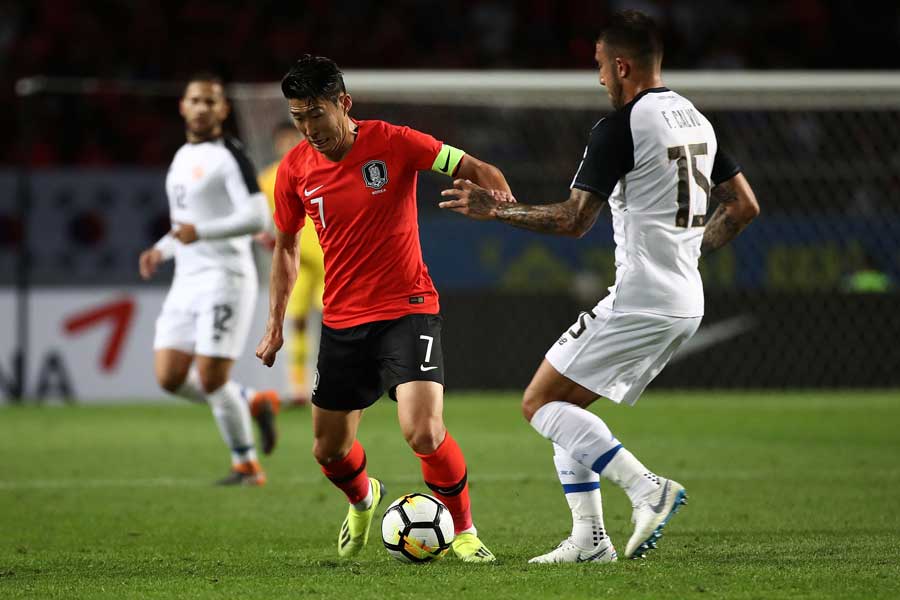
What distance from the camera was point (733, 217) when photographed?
5.60 m

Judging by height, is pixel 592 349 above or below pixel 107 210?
Answer: above

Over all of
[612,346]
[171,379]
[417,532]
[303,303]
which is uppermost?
[612,346]

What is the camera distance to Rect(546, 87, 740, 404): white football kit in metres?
5.00

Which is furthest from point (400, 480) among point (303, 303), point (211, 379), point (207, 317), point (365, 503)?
point (303, 303)

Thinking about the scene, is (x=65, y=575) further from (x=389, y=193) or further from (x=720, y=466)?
(x=720, y=466)

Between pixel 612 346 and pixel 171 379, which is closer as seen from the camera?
pixel 612 346

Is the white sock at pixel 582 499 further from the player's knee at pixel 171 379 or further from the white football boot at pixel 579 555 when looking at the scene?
the player's knee at pixel 171 379

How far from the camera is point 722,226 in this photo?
5609 millimetres

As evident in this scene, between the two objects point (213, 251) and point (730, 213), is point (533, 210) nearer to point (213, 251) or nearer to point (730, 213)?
point (730, 213)

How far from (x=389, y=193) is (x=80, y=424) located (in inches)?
295

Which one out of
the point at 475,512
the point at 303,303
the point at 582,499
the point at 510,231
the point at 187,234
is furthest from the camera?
the point at 510,231

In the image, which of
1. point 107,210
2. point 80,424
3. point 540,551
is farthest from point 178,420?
point 540,551

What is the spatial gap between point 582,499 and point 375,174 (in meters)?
1.50

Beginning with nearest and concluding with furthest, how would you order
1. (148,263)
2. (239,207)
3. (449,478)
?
(449,478), (148,263), (239,207)
